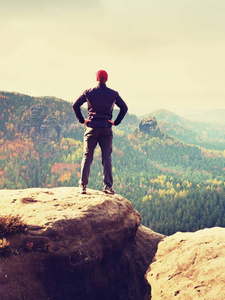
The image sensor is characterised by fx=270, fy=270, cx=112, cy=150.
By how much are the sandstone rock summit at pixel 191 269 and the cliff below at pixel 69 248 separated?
1.06 m

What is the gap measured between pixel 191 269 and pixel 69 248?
4.77 metres

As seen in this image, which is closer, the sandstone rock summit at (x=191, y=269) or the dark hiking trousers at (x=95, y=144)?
the sandstone rock summit at (x=191, y=269)

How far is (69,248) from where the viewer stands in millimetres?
10469

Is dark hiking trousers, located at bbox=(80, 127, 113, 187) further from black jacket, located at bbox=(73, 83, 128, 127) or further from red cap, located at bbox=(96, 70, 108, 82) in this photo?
red cap, located at bbox=(96, 70, 108, 82)

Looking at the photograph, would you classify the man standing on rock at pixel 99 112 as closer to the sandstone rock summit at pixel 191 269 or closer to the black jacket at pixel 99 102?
the black jacket at pixel 99 102

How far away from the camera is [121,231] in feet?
41.8

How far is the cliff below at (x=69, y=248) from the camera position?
30.8 feet

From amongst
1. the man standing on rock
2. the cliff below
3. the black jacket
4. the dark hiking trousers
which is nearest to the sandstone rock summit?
the cliff below

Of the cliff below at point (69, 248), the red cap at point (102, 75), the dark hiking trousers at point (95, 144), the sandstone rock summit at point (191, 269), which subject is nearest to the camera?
the sandstone rock summit at point (191, 269)

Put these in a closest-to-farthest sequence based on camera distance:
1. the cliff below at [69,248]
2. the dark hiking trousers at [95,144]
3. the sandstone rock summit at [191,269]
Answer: the sandstone rock summit at [191,269], the cliff below at [69,248], the dark hiking trousers at [95,144]

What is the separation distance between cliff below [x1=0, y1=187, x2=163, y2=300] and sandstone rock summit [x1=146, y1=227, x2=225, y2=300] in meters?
1.06

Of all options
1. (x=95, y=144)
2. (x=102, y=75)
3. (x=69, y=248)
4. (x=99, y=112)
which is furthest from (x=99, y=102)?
(x=69, y=248)

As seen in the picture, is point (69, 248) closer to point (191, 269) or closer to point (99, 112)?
point (191, 269)

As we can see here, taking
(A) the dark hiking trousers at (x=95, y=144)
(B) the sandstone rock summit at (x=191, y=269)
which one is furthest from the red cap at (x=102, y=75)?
(B) the sandstone rock summit at (x=191, y=269)
